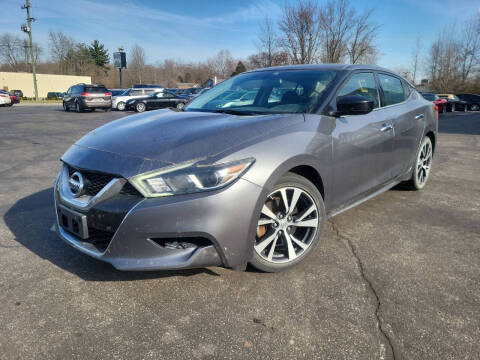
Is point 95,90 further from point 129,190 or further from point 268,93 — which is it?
point 129,190

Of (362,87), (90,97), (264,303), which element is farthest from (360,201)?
(90,97)

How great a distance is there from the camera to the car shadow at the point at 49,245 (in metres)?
2.50

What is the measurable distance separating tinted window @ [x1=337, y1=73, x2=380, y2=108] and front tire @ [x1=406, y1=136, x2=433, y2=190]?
1.23 m

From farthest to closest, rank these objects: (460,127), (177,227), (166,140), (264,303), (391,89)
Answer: (460,127) < (391,89) < (166,140) < (264,303) < (177,227)

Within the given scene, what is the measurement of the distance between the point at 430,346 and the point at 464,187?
3815 mm

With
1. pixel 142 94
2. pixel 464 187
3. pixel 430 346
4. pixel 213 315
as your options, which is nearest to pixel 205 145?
pixel 213 315

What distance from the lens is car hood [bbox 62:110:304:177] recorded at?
7.01 ft

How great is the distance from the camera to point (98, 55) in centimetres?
7812

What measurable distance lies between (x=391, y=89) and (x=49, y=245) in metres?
3.70

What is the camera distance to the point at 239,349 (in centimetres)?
179

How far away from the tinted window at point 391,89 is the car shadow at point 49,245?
2617 mm

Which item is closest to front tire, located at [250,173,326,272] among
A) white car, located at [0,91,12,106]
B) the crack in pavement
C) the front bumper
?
the front bumper

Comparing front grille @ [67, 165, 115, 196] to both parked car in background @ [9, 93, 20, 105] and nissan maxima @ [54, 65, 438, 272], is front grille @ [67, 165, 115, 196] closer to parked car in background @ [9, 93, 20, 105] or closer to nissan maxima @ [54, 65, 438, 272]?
nissan maxima @ [54, 65, 438, 272]

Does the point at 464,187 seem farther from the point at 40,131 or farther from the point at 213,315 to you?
the point at 40,131
